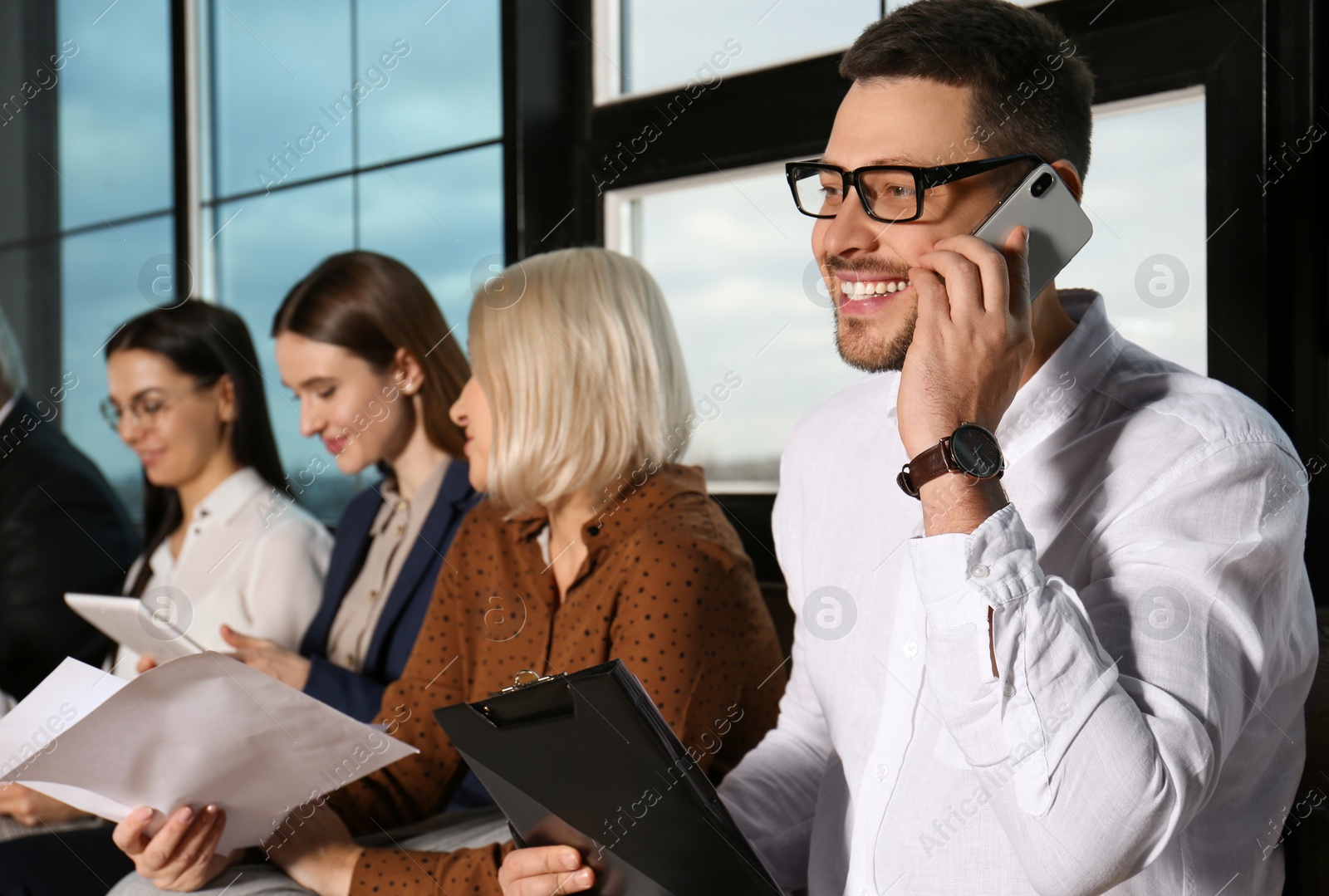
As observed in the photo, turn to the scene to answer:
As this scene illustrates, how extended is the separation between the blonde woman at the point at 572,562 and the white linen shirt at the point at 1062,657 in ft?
0.45

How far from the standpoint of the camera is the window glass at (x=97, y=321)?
136 inches

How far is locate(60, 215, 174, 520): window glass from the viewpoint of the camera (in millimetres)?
3454

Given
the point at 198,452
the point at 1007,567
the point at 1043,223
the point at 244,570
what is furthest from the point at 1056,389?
the point at 198,452

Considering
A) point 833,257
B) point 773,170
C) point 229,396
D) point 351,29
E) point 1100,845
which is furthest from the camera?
point 351,29

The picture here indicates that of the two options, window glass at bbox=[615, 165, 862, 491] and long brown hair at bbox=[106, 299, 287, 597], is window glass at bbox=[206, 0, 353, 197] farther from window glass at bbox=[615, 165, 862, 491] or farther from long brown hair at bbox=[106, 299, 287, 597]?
window glass at bbox=[615, 165, 862, 491]

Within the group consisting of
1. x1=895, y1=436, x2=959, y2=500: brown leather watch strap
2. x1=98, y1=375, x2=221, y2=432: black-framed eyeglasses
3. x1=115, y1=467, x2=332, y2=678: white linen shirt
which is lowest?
x1=115, y1=467, x2=332, y2=678: white linen shirt

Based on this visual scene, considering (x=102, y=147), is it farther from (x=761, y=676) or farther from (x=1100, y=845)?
(x=1100, y=845)

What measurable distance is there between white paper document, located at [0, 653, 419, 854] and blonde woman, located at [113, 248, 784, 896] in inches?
7.8

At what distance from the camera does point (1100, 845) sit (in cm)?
75

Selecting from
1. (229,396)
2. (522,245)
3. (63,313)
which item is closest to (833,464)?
(522,245)

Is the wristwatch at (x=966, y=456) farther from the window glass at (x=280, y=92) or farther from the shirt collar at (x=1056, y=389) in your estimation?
the window glass at (x=280, y=92)

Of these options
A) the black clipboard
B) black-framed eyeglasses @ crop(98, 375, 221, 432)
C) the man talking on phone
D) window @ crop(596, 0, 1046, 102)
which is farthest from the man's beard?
black-framed eyeglasses @ crop(98, 375, 221, 432)

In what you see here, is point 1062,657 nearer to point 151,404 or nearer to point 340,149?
point 151,404

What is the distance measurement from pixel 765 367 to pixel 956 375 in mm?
1183
